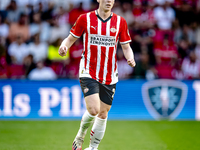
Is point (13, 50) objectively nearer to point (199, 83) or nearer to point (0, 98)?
point (0, 98)

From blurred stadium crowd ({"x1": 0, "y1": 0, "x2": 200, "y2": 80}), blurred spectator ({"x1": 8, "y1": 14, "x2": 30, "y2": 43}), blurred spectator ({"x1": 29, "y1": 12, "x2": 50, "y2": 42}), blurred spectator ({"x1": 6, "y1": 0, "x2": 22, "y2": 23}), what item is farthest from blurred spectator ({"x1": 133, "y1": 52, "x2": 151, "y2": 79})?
blurred spectator ({"x1": 6, "y1": 0, "x2": 22, "y2": 23})

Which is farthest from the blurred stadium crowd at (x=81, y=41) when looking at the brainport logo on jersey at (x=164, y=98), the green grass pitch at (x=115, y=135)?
the green grass pitch at (x=115, y=135)

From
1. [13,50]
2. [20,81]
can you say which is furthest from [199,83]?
[13,50]

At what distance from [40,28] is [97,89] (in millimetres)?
6645

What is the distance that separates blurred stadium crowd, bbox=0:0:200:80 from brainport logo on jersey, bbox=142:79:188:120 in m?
0.56

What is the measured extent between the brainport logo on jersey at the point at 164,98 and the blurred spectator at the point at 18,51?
3.80 metres

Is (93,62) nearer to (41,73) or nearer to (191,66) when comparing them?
(41,73)

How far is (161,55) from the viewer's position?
1017 centimetres

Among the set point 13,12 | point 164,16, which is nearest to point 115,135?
point 164,16

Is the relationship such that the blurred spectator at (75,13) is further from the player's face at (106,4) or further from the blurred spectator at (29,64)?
the player's face at (106,4)

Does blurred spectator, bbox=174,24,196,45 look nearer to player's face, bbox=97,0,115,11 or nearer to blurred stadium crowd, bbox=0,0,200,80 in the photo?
blurred stadium crowd, bbox=0,0,200,80

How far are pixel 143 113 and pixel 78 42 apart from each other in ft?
10.1

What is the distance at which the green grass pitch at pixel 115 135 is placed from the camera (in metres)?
5.41

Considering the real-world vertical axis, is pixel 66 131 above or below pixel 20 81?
below
